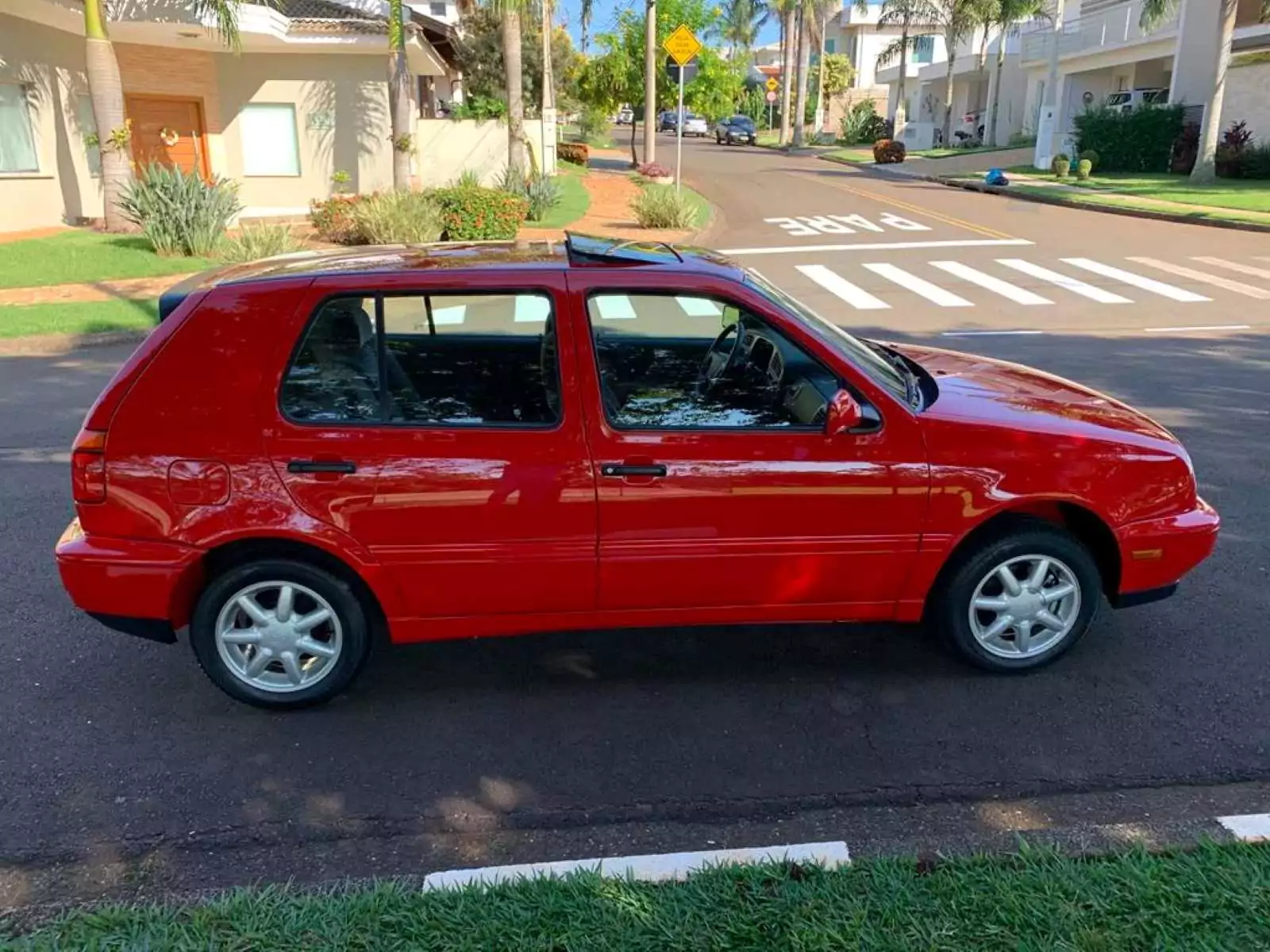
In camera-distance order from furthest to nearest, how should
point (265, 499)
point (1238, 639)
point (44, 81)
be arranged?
point (44, 81)
point (1238, 639)
point (265, 499)

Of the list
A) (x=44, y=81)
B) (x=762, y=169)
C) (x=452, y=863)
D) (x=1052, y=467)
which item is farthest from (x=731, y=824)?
(x=762, y=169)

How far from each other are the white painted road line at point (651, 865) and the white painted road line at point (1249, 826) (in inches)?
47.3

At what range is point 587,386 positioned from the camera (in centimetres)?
381

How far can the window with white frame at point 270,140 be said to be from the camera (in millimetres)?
24469

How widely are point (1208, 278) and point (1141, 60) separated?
27.7 m

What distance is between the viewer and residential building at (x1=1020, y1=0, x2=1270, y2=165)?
3222 centimetres

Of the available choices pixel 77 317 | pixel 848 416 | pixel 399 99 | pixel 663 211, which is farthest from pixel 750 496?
pixel 399 99

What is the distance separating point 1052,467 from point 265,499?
2.94m

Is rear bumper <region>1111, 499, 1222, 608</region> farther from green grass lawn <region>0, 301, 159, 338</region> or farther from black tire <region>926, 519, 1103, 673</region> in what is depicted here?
green grass lawn <region>0, 301, 159, 338</region>

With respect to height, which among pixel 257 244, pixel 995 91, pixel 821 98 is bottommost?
pixel 257 244

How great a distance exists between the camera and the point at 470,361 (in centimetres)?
418

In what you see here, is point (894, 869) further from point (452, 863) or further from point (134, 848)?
point (134, 848)

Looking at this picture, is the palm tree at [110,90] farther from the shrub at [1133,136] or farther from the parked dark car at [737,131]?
the parked dark car at [737,131]

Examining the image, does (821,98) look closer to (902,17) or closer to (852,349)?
(902,17)
